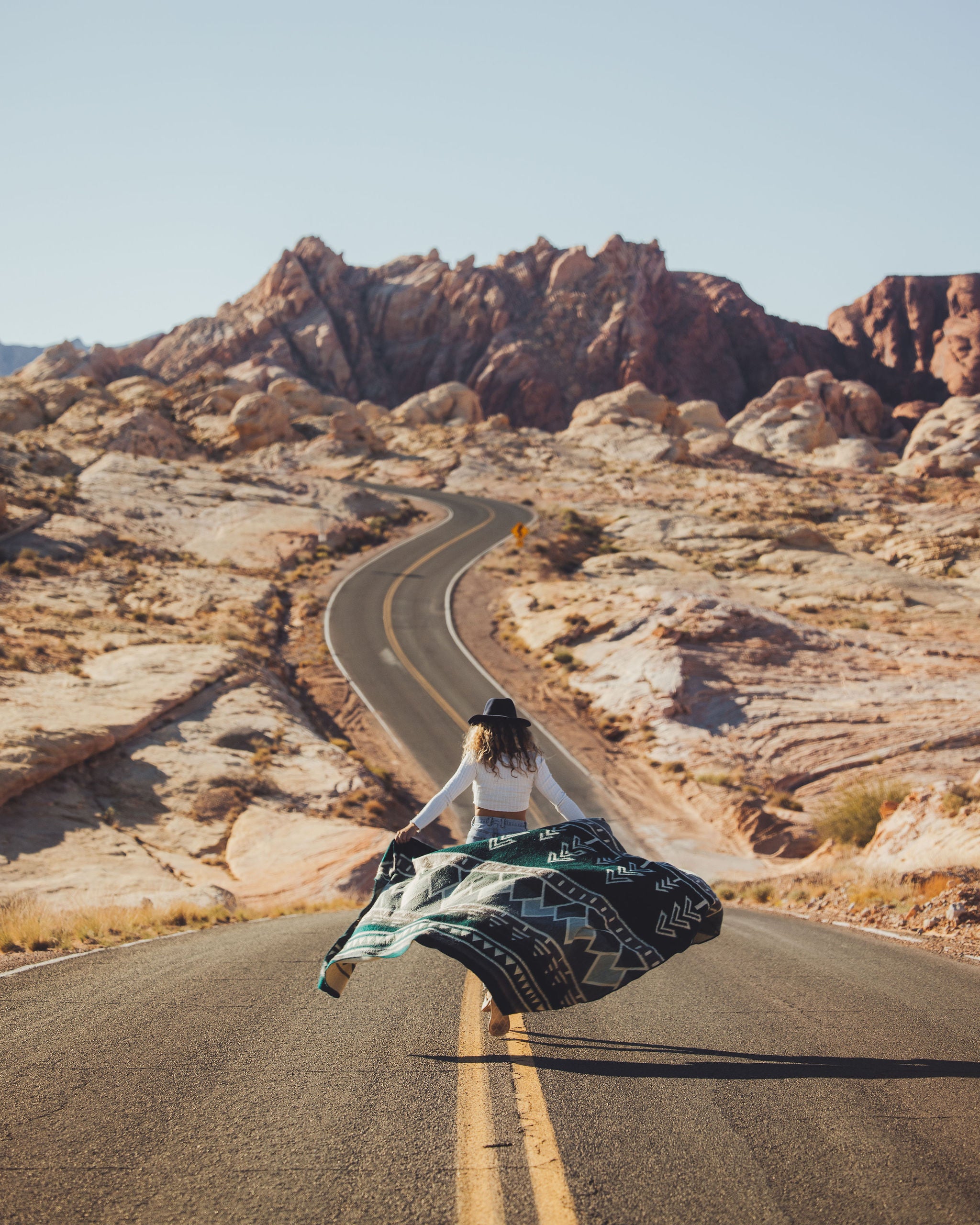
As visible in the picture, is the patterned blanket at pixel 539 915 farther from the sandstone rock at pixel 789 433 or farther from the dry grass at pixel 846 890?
the sandstone rock at pixel 789 433

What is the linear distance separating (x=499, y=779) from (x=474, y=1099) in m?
2.05

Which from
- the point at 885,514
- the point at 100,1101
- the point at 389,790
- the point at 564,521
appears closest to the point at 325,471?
the point at 564,521

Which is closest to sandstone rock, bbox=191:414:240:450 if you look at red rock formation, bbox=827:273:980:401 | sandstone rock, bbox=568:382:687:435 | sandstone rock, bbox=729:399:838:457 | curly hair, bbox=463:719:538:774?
sandstone rock, bbox=568:382:687:435

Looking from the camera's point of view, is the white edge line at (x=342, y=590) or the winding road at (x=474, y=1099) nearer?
the winding road at (x=474, y=1099)

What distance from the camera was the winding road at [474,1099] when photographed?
278 cm

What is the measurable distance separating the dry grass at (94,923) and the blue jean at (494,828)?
459 centimetres

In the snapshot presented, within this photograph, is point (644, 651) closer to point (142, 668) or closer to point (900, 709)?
point (900, 709)

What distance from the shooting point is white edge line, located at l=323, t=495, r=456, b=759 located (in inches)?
1055

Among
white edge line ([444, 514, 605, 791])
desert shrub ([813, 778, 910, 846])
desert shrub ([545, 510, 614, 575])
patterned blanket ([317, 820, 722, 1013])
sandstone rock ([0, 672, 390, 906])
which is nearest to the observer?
patterned blanket ([317, 820, 722, 1013])

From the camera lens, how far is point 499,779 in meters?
5.34

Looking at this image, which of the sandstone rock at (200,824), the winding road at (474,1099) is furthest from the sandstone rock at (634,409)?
the winding road at (474,1099)

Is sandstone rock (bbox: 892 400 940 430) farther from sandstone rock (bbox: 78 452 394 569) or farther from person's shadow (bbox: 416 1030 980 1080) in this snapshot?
person's shadow (bbox: 416 1030 980 1080)

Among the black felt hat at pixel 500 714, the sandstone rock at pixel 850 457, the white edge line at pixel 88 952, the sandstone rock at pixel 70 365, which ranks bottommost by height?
the white edge line at pixel 88 952

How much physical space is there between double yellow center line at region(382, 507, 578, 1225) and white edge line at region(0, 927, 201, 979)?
3523 millimetres
